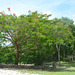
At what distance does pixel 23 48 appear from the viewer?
671 inches

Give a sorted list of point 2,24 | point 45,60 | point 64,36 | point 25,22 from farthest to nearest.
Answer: point 45,60, point 64,36, point 2,24, point 25,22

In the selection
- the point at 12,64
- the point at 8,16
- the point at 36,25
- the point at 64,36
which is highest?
the point at 8,16

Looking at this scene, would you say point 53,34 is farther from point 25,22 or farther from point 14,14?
point 14,14

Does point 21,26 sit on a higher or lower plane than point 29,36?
higher

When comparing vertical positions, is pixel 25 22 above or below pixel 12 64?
above

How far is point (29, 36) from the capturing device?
14.6 m

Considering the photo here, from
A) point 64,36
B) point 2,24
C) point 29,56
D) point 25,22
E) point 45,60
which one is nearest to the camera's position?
point 25,22

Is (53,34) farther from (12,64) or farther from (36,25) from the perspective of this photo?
(12,64)

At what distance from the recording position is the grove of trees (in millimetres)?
13391

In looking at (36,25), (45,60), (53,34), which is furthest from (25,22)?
(45,60)

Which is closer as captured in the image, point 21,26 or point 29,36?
point 21,26

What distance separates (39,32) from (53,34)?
2.20m

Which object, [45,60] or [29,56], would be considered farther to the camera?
[45,60]

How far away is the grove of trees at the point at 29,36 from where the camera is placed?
13.4 meters
